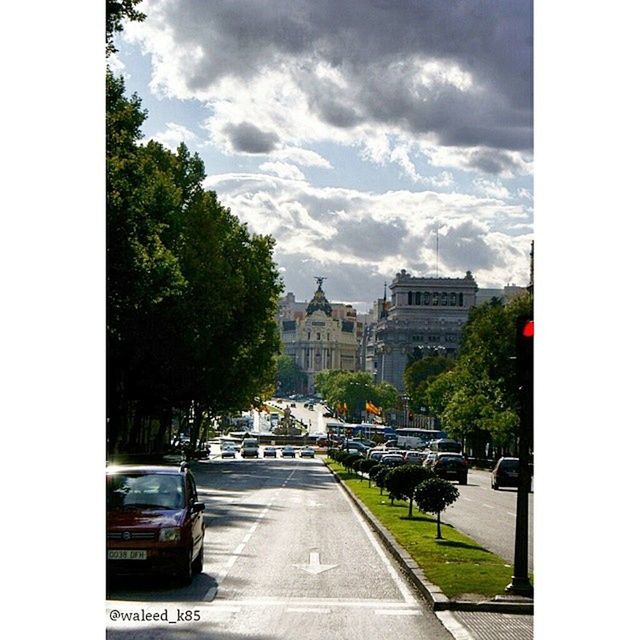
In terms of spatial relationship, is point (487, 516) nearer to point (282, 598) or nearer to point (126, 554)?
point (282, 598)

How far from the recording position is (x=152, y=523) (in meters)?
10.8

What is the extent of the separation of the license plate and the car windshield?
0.39 meters

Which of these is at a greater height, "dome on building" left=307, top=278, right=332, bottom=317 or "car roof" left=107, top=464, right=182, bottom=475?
"dome on building" left=307, top=278, right=332, bottom=317

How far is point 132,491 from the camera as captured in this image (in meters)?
11.2

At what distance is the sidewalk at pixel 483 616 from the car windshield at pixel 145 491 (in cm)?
230

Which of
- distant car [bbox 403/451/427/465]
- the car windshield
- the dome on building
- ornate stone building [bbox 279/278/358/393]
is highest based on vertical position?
the dome on building

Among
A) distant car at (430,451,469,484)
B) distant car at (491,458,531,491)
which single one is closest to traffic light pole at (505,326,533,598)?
distant car at (491,458,531,491)

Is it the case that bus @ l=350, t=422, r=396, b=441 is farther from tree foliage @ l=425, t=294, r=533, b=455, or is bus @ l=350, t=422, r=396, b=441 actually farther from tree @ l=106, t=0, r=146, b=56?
tree @ l=106, t=0, r=146, b=56

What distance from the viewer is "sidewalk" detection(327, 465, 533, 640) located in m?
9.61
